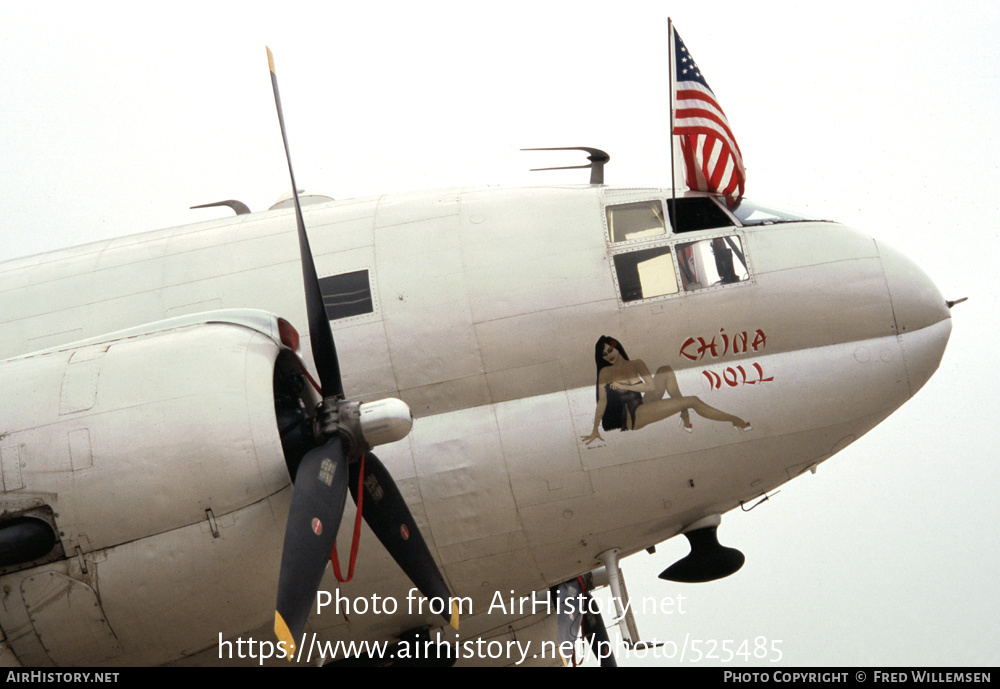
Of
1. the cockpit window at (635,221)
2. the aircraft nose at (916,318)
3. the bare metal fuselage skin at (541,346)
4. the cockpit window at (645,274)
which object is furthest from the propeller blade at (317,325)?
the aircraft nose at (916,318)

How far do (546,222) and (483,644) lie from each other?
16.3ft

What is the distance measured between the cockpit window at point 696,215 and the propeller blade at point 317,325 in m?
3.77

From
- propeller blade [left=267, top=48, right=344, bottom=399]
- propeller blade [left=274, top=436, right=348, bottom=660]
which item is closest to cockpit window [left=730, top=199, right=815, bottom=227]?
propeller blade [left=267, top=48, right=344, bottom=399]

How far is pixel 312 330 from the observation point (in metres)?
9.18

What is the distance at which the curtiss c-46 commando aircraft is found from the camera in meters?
8.54

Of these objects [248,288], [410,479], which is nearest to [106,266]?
[248,288]

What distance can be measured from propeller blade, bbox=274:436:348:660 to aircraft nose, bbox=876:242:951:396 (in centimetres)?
564

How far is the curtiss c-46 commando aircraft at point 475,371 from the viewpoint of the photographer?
854cm

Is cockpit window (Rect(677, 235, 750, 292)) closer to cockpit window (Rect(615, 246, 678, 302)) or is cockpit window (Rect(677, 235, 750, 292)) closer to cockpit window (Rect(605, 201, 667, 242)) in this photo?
cockpit window (Rect(615, 246, 678, 302))

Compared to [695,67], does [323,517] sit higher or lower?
lower

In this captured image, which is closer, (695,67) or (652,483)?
(652,483)

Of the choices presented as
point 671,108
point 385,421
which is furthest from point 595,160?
point 385,421

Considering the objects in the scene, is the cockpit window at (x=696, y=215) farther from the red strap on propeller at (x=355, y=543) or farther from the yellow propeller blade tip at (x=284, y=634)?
the yellow propeller blade tip at (x=284, y=634)
